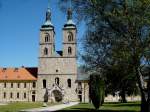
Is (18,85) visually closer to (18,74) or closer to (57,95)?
(18,74)

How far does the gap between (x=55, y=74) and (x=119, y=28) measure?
59134 millimetres

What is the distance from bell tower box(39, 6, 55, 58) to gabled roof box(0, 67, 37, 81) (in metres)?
7.86

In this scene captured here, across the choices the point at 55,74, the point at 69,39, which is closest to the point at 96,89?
the point at 55,74

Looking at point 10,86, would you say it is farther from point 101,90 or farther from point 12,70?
point 101,90

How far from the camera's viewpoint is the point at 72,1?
1174 inches

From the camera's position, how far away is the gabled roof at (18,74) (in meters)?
91.7

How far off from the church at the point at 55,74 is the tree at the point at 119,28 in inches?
2110

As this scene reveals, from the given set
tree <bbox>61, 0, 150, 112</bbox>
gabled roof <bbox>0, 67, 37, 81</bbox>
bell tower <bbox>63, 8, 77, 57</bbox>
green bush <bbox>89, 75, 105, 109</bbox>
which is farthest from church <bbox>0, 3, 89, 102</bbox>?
tree <bbox>61, 0, 150, 112</bbox>

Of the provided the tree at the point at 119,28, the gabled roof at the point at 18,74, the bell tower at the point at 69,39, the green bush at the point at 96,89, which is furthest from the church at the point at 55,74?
the tree at the point at 119,28

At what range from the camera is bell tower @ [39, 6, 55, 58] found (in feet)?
284

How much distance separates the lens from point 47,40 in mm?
87938

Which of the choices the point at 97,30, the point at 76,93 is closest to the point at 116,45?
the point at 97,30

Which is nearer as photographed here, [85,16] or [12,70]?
[85,16]

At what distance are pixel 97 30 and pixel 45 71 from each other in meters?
57.5
